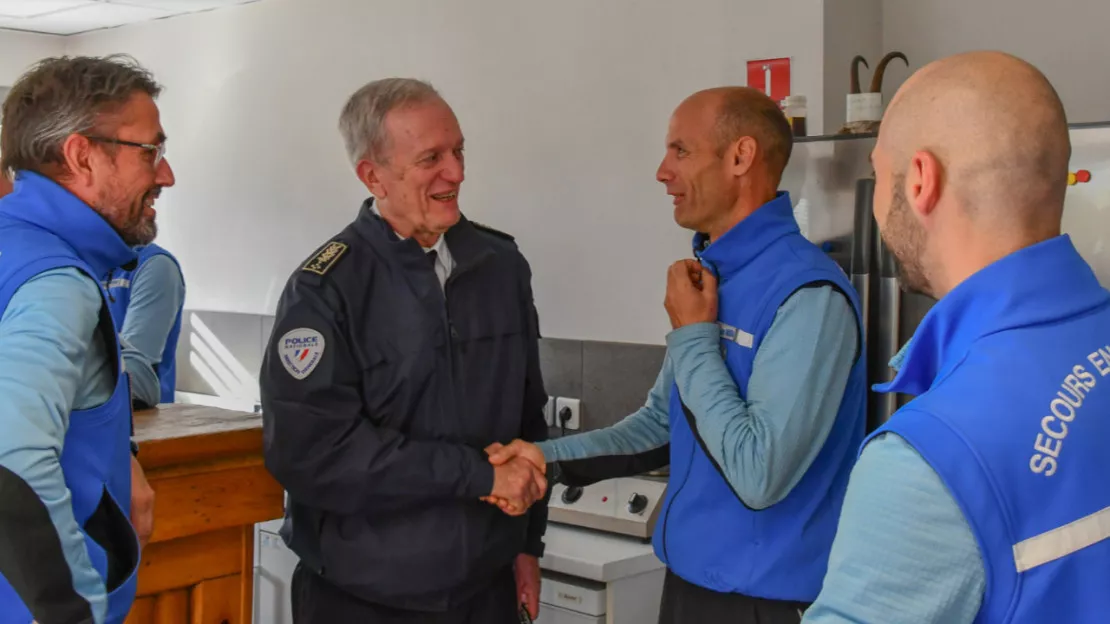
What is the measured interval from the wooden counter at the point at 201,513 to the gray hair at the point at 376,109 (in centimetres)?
57

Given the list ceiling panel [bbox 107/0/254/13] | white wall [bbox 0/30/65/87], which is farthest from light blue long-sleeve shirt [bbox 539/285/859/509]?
white wall [bbox 0/30/65/87]

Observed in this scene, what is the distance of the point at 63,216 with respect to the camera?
150cm

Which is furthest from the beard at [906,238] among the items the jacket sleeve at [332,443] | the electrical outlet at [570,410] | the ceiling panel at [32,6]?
the ceiling panel at [32,6]

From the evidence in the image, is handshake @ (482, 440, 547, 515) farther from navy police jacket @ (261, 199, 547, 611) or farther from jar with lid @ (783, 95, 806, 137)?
jar with lid @ (783, 95, 806, 137)

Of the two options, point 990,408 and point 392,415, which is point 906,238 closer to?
point 990,408

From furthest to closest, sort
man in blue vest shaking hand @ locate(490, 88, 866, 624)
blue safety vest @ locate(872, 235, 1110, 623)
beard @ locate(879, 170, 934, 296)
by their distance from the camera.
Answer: man in blue vest shaking hand @ locate(490, 88, 866, 624)
beard @ locate(879, 170, 934, 296)
blue safety vest @ locate(872, 235, 1110, 623)

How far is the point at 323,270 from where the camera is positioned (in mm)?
1996

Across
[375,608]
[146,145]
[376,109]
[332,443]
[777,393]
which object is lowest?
[375,608]

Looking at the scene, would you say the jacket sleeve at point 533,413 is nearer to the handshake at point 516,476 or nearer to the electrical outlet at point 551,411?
the handshake at point 516,476

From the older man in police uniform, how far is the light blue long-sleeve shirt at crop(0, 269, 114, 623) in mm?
539

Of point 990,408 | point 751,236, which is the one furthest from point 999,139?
point 751,236

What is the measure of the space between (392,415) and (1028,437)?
1.33 m

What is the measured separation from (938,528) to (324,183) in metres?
3.73

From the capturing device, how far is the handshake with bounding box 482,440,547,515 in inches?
78.3
